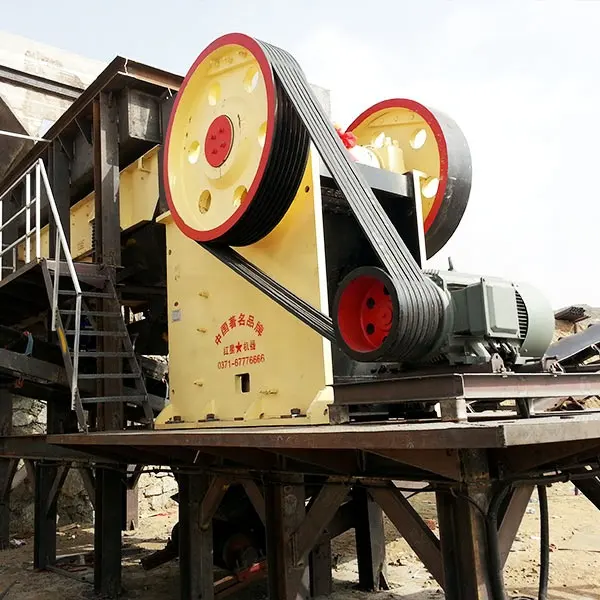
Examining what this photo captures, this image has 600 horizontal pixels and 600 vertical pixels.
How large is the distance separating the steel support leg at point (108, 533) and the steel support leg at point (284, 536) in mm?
1917

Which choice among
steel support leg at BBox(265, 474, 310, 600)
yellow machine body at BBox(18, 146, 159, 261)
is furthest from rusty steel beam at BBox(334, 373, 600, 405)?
yellow machine body at BBox(18, 146, 159, 261)

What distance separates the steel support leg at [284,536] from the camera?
3.40 meters

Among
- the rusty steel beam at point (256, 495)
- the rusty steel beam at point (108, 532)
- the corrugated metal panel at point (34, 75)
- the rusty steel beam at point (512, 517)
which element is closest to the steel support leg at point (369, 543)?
the rusty steel beam at point (256, 495)

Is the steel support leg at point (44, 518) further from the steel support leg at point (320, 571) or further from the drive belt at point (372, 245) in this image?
the drive belt at point (372, 245)

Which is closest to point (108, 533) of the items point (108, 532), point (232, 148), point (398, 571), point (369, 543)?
point (108, 532)

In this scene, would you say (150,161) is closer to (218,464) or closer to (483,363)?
(218,464)

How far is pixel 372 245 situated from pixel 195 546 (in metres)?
2.52

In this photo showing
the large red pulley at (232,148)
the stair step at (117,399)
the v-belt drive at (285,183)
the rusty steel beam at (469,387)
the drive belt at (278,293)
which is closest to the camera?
the rusty steel beam at (469,387)

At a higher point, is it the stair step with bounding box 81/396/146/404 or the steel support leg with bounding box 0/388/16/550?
the stair step with bounding box 81/396/146/404

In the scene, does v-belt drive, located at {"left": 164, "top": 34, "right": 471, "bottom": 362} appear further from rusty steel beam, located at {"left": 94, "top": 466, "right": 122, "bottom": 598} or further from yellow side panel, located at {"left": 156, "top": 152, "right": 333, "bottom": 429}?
rusty steel beam, located at {"left": 94, "top": 466, "right": 122, "bottom": 598}

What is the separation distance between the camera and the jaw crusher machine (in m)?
2.94

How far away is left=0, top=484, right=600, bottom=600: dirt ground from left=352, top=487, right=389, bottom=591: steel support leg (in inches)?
4.5

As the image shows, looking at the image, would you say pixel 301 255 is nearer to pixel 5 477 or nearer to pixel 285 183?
pixel 285 183

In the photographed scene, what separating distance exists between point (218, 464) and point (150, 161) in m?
3.16
